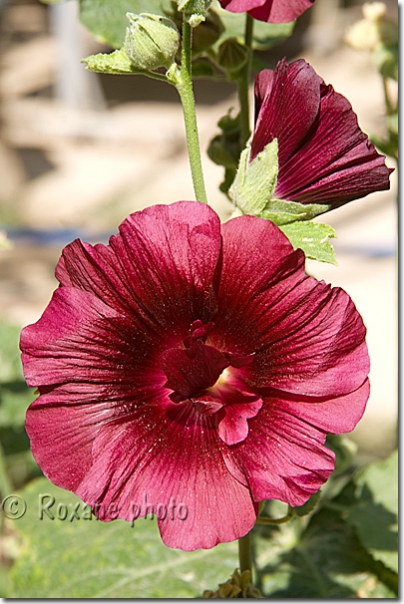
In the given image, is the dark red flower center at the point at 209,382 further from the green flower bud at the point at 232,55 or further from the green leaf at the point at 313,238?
the green flower bud at the point at 232,55

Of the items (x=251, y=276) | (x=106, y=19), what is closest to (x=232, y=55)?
(x=106, y=19)

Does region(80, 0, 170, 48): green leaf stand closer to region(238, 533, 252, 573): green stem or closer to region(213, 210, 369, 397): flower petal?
region(213, 210, 369, 397): flower petal

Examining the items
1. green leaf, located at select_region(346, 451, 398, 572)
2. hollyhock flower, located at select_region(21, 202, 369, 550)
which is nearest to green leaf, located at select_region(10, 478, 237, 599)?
green leaf, located at select_region(346, 451, 398, 572)

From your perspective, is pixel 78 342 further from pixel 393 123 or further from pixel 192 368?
pixel 393 123

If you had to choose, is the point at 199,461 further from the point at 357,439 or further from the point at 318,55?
the point at 318,55

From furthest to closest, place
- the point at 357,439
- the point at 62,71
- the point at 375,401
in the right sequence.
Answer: the point at 62,71, the point at 375,401, the point at 357,439

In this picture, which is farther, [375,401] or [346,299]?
[375,401]

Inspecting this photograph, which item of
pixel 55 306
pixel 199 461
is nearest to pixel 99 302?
pixel 55 306
